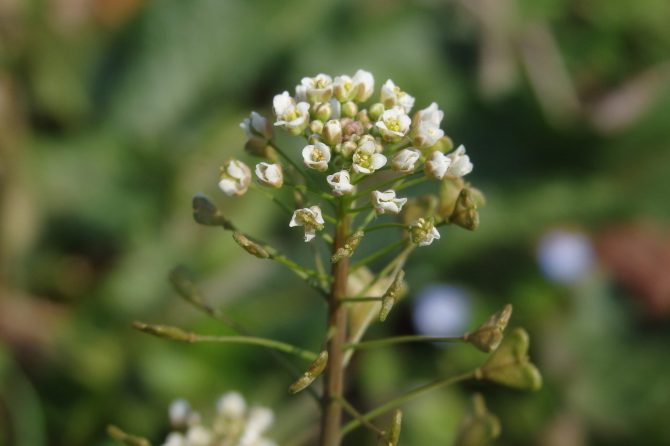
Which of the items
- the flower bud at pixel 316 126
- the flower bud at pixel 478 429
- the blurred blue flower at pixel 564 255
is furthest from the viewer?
the blurred blue flower at pixel 564 255

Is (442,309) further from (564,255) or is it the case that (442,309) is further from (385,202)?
(385,202)

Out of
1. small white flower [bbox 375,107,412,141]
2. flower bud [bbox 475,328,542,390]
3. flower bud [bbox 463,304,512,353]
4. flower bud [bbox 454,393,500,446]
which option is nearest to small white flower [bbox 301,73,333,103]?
small white flower [bbox 375,107,412,141]

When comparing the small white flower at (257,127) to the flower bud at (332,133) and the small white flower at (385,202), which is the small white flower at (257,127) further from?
the small white flower at (385,202)

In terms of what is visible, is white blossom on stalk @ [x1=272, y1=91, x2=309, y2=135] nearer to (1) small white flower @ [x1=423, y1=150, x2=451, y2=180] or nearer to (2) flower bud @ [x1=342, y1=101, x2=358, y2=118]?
(2) flower bud @ [x1=342, y1=101, x2=358, y2=118]

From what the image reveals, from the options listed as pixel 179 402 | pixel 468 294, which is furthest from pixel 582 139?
pixel 179 402

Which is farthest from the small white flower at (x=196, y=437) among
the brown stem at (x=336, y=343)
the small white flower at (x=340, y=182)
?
the small white flower at (x=340, y=182)

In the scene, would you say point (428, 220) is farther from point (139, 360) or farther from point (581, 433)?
point (581, 433)

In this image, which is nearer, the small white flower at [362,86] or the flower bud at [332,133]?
the flower bud at [332,133]
